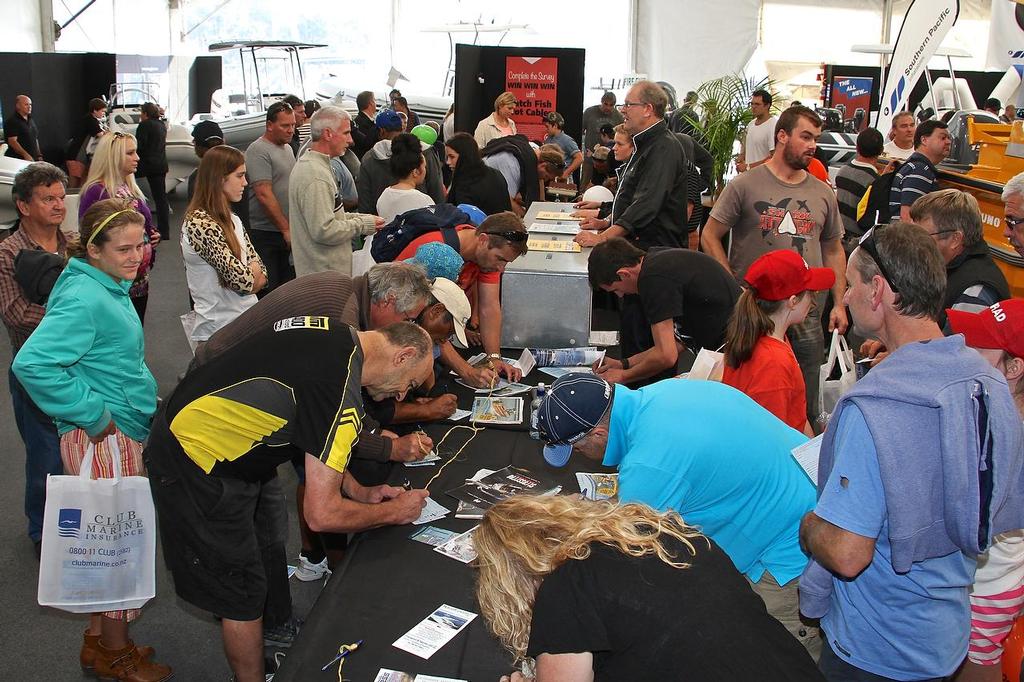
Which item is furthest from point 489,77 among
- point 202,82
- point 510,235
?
point 202,82

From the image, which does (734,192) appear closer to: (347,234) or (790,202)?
(790,202)

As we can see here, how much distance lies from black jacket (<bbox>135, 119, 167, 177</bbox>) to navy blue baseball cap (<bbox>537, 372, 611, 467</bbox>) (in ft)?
30.5

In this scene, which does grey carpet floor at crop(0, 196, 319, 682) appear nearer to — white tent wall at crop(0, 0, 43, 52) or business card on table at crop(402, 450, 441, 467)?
business card on table at crop(402, 450, 441, 467)

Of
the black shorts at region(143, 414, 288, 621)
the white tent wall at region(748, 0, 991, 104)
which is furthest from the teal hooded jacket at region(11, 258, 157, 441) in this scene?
the white tent wall at region(748, 0, 991, 104)

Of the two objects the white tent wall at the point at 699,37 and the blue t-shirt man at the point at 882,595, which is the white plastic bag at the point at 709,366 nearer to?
the blue t-shirt man at the point at 882,595

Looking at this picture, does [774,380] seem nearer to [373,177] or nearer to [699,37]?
[373,177]

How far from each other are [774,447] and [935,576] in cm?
48

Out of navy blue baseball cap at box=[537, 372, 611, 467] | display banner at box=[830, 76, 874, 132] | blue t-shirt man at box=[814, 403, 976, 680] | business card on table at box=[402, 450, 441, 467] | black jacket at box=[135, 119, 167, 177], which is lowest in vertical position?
business card on table at box=[402, 450, 441, 467]

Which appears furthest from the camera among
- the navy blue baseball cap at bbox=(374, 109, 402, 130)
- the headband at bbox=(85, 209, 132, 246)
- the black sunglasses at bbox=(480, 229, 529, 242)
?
the navy blue baseball cap at bbox=(374, 109, 402, 130)

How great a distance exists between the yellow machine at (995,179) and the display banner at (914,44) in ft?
9.63

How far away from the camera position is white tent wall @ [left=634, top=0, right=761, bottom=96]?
20031 millimetres

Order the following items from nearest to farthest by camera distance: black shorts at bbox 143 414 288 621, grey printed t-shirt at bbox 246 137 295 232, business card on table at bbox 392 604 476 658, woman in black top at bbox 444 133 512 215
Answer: business card on table at bbox 392 604 476 658
black shorts at bbox 143 414 288 621
grey printed t-shirt at bbox 246 137 295 232
woman in black top at bbox 444 133 512 215

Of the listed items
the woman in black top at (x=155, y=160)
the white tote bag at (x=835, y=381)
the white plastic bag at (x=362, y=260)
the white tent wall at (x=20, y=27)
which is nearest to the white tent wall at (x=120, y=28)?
the white tent wall at (x=20, y=27)

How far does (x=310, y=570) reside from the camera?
3410mm
